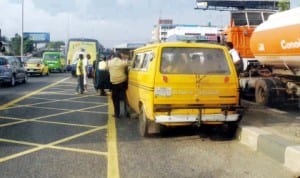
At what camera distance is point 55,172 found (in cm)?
724

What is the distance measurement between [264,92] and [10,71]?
15.0 m

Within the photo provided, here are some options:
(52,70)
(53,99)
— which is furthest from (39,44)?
(53,99)

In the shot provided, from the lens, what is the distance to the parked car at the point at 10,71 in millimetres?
25141

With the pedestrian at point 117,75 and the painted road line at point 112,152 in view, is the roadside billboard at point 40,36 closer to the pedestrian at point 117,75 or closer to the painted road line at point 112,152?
the pedestrian at point 117,75

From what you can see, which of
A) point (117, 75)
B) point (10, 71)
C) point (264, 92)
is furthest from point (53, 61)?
point (117, 75)

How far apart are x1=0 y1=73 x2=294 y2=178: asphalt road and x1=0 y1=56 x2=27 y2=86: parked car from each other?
12381 mm

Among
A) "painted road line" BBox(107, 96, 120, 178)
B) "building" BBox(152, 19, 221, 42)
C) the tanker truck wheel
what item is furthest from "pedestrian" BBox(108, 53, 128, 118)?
"building" BBox(152, 19, 221, 42)

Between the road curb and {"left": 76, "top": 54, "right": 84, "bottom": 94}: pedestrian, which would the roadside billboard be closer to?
{"left": 76, "top": 54, "right": 84, "bottom": 94}: pedestrian

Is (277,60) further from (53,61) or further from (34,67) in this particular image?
(53,61)

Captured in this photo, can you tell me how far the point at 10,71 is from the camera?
25.9 metres

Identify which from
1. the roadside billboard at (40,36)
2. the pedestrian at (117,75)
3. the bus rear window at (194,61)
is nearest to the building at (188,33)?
the pedestrian at (117,75)

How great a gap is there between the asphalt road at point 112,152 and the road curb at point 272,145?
0.43 feet

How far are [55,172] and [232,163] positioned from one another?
2696 mm

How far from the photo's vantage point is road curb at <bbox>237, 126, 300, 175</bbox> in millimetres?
7578
